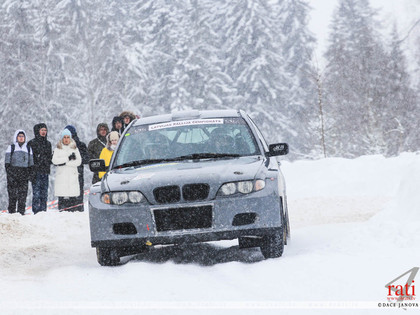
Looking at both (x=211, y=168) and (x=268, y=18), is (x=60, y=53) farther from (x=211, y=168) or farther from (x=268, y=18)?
(x=211, y=168)

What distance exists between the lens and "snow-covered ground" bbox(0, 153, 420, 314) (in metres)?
4.65

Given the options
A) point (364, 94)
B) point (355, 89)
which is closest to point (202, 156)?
point (364, 94)

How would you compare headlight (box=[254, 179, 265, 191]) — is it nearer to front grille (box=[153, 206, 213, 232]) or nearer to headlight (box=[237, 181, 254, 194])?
headlight (box=[237, 181, 254, 194])

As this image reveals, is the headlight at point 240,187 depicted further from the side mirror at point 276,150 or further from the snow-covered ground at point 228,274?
the side mirror at point 276,150

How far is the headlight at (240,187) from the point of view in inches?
244

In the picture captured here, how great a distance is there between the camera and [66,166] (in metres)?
13.6

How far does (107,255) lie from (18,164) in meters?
7.42

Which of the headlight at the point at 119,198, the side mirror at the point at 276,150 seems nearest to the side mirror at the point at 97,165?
the headlight at the point at 119,198

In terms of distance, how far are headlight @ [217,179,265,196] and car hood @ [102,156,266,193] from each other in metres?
0.04

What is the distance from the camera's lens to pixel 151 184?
6.27 metres

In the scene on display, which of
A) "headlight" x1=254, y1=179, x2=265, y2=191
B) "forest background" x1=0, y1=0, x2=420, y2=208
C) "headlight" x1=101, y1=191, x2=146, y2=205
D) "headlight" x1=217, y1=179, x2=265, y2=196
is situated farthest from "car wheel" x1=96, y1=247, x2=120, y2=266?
"forest background" x1=0, y1=0, x2=420, y2=208

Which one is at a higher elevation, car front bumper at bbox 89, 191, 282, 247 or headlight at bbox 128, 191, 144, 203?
headlight at bbox 128, 191, 144, 203

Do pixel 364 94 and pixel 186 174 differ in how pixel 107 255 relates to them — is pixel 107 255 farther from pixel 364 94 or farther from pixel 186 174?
pixel 364 94

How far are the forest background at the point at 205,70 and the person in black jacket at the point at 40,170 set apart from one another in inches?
919
